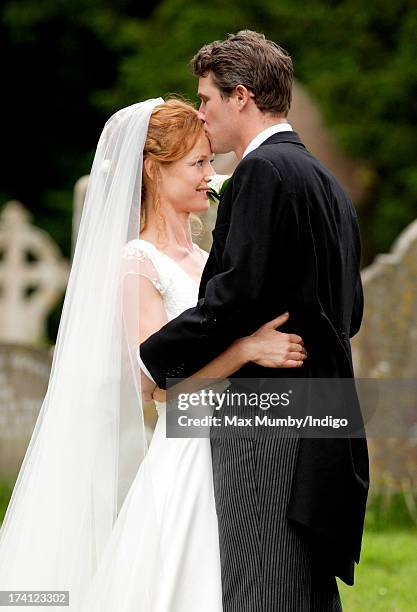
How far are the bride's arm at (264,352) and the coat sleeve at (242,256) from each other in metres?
0.06

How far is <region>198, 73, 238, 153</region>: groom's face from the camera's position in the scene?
3.59 metres

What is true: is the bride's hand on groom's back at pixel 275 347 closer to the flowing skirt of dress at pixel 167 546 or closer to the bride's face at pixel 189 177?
the flowing skirt of dress at pixel 167 546

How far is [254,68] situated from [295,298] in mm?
689

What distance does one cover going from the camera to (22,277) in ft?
46.4

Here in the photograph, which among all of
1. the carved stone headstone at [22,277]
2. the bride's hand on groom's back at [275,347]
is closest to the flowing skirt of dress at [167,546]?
the bride's hand on groom's back at [275,347]

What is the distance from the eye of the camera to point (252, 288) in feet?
10.9

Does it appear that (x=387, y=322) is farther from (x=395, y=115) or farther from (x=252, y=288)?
(x=395, y=115)

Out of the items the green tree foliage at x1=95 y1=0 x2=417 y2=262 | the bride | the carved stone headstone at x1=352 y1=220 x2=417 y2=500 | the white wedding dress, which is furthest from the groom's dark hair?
the green tree foliage at x1=95 y1=0 x2=417 y2=262

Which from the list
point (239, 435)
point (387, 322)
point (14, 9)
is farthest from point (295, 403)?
point (14, 9)

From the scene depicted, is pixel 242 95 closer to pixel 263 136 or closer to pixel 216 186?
pixel 263 136

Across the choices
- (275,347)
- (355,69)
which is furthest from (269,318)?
(355,69)

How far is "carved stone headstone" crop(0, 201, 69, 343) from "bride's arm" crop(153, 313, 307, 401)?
10662 mm

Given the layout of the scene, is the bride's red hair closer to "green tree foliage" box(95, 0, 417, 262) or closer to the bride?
the bride

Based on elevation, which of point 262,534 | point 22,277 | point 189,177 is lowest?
point 262,534
